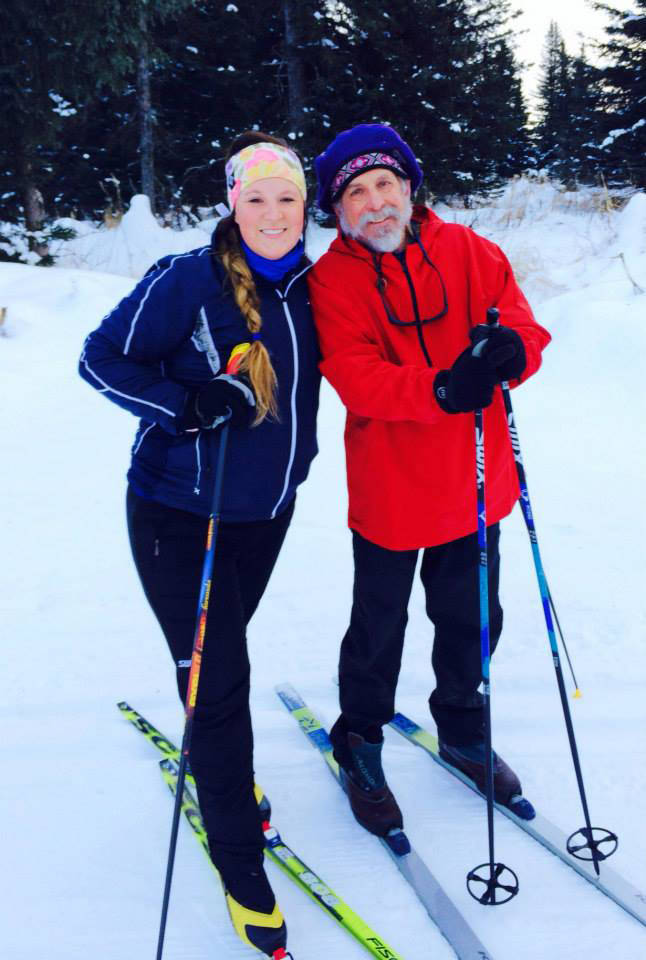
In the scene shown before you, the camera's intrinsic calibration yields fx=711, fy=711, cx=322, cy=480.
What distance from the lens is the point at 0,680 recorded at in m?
2.86

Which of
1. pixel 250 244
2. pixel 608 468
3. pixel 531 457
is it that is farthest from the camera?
pixel 531 457

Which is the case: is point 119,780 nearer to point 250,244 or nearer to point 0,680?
point 0,680

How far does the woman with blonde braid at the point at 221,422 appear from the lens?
1.70 m

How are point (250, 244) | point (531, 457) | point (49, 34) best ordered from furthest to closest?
1. point (49, 34)
2. point (531, 457)
3. point (250, 244)

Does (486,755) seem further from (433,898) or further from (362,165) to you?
(362,165)

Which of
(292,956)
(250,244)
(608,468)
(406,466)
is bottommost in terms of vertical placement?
(292,956)

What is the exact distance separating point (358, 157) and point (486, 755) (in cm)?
161

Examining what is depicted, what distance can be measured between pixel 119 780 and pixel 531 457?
11.5 ft

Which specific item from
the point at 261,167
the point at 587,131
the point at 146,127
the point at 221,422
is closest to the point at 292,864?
the point at 221,422

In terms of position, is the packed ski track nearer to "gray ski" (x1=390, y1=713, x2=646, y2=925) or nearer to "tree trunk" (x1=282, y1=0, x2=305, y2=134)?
"gray ski" (x1=390, y1=713, x2=646, y2=925)

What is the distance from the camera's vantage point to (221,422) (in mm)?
1665

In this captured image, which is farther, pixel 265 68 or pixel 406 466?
pixel 265 68

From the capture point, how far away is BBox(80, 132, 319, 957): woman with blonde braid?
5.58 feet

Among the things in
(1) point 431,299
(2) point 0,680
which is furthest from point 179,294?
(2) point 0,680
